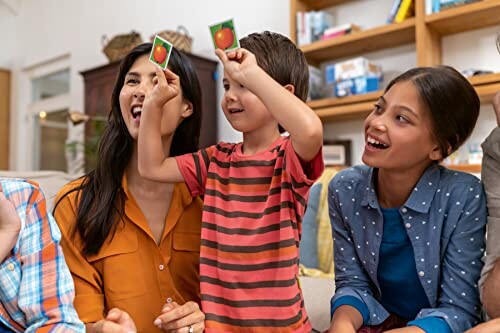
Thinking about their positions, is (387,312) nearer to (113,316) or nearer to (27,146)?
(113,316)

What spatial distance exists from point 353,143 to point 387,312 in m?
2.28

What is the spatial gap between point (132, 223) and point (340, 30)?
2.43 meters

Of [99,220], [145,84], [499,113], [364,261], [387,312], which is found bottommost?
[387,312]

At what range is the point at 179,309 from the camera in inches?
43.3

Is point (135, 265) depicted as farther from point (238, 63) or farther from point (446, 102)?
point (446, 102)

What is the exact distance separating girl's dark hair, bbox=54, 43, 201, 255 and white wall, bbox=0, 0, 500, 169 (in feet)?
6.85

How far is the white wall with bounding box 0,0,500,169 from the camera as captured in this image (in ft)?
10.2

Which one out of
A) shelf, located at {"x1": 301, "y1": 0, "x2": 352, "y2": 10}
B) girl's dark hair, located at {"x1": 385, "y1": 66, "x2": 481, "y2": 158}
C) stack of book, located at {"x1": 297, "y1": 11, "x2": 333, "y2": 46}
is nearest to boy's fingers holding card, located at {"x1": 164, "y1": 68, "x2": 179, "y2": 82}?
girl's dark hair, located at {"x1": 385, "y1": 66, "x2": 481, "y2": 158}

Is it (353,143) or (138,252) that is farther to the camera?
(353,143)

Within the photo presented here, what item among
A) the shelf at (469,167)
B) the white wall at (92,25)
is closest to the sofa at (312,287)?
the shelf at (469,167)

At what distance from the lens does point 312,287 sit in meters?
1.79

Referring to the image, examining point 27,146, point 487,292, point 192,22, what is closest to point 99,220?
point 487,292

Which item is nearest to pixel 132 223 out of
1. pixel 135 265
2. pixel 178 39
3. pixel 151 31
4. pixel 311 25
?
pixel 135 265

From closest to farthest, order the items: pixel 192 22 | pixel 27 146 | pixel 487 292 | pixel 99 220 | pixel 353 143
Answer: pixel 487 292 → pixel 99 220 → pixel 353 143 → pixel 192 22 → pixel 27 146
